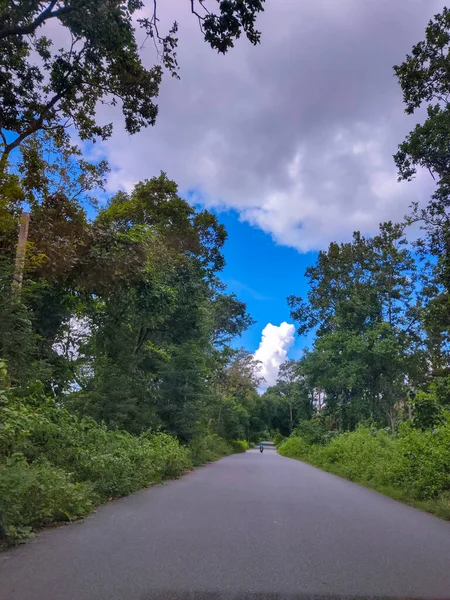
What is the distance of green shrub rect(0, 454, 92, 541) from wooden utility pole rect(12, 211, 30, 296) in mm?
3861

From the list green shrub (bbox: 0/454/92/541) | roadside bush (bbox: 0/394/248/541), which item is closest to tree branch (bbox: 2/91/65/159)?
roadside bush (bbox: 0/394/248/541)

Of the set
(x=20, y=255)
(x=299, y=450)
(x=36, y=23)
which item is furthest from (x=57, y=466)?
(x=299, y=450)

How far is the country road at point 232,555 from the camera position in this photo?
173 inches

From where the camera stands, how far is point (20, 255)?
10.7 meters

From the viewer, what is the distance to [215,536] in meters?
6.67

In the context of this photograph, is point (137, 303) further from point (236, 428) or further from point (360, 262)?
point (236, 428)

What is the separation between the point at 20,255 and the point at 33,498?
5.62m

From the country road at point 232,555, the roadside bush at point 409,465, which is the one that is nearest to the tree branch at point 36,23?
the country road at point 232,555

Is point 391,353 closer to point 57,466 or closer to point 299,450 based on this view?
point 299,450

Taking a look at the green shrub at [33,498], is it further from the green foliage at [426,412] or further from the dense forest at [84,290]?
the green foliage at [426,412]

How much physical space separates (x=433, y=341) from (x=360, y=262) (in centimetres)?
787

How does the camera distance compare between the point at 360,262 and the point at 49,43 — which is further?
the point at 360,262

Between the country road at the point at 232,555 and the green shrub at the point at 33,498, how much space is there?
10.8 inches

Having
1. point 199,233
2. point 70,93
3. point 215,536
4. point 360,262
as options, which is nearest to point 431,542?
point 215,536
